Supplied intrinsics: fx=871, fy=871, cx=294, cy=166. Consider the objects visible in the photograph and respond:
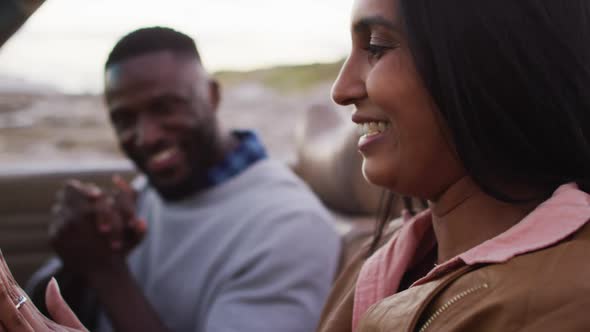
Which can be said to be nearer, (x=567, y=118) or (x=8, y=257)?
(x=567, y=118)

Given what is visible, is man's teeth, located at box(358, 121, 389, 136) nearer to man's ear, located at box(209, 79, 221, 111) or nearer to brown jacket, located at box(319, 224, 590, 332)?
brown jacket, located at box(319, 224, 590, 332)

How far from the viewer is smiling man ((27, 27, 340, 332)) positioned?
189cm

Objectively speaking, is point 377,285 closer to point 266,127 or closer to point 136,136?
point 136,136

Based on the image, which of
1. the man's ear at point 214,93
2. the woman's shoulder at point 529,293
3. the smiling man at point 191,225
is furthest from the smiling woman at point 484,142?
the man's ear at point 214,93

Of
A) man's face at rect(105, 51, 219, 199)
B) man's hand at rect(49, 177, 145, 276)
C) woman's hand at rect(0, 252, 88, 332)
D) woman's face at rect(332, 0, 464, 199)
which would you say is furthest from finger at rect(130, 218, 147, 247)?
woman's face at rect(332, 0, 464, 199)

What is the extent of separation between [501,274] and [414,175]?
8.3 inches

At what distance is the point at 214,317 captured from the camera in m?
1.86

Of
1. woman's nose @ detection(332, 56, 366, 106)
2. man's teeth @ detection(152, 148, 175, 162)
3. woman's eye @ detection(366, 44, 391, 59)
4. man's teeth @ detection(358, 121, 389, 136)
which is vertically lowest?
man's teeth @ detection(152, 148, 175, 162)

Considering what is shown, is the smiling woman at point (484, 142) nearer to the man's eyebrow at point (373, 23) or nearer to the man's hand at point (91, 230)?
the man's eyebrow at point (373, 23)

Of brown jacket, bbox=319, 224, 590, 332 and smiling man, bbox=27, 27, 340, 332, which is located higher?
brown jacket, bbox=319, 224, 590, 332

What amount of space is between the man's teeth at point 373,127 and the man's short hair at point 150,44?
1.11 metres

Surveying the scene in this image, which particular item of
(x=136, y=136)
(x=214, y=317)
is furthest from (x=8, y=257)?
(x=214, y=317)

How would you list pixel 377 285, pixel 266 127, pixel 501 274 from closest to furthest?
pixel 501 274 → pixel 377 285 → pixel 266 127

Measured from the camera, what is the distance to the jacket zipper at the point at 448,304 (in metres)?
1.00
